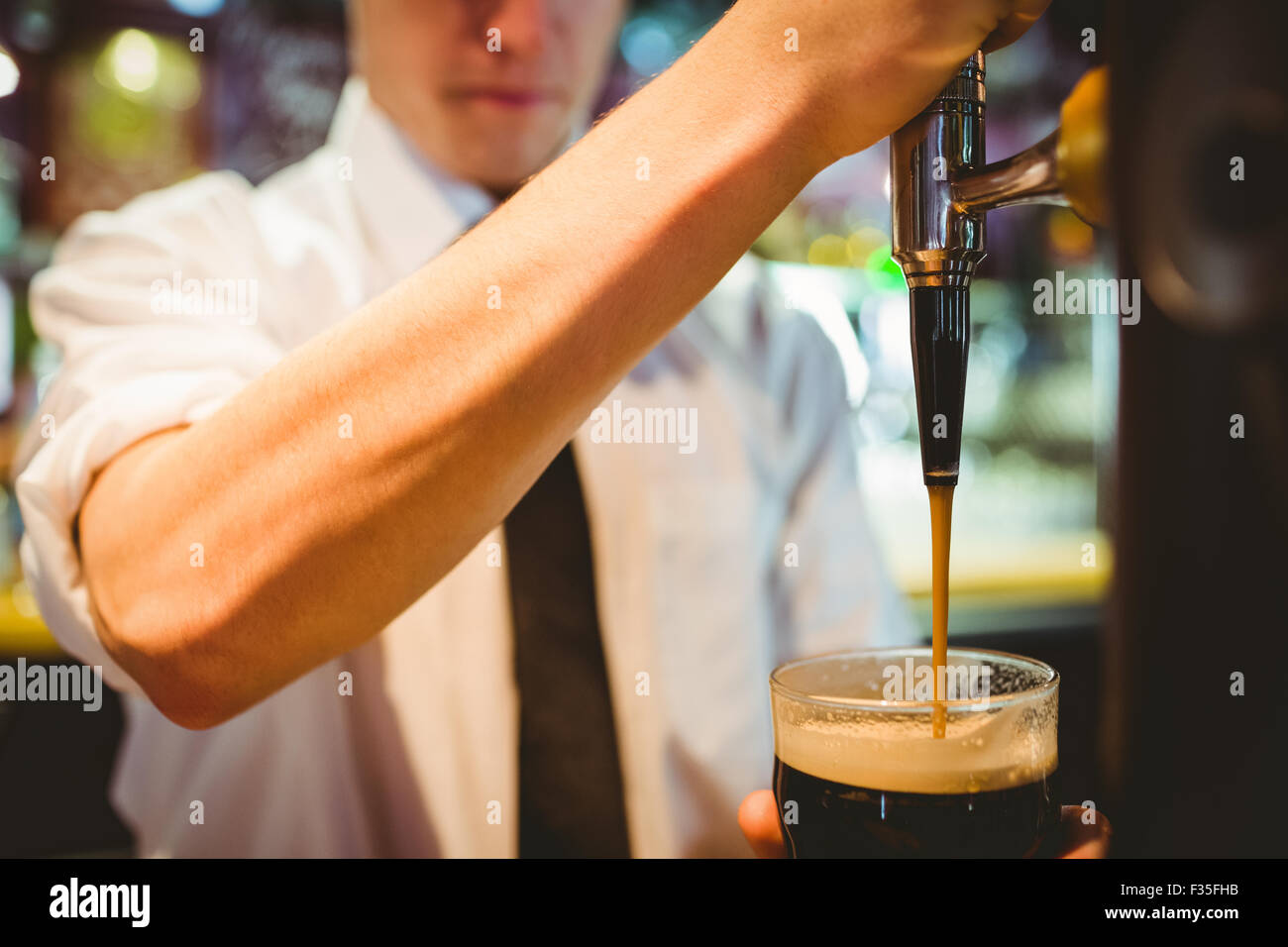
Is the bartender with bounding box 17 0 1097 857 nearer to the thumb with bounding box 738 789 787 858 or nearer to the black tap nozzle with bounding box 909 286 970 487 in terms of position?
the thumb with bounding box 738 789 787 858

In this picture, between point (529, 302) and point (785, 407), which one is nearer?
point (529, 302)

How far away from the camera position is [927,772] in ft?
2.05

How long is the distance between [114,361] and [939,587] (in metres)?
0.82

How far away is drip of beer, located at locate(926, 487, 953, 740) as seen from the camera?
585mm

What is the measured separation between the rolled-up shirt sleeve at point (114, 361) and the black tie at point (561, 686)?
0.40 meters

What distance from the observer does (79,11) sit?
3.18 meters

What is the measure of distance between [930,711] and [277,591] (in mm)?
489

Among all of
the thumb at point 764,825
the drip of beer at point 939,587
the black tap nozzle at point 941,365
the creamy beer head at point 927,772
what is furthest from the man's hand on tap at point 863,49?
the thumb at point 764,825

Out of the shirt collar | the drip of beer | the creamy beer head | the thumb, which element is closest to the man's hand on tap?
the drip of beer

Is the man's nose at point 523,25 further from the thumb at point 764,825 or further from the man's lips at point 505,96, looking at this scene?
the thumb at point 764,825

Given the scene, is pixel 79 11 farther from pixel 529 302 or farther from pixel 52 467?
pixel 529 302

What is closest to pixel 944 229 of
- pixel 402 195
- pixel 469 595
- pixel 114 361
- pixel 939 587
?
pixel 939 587
